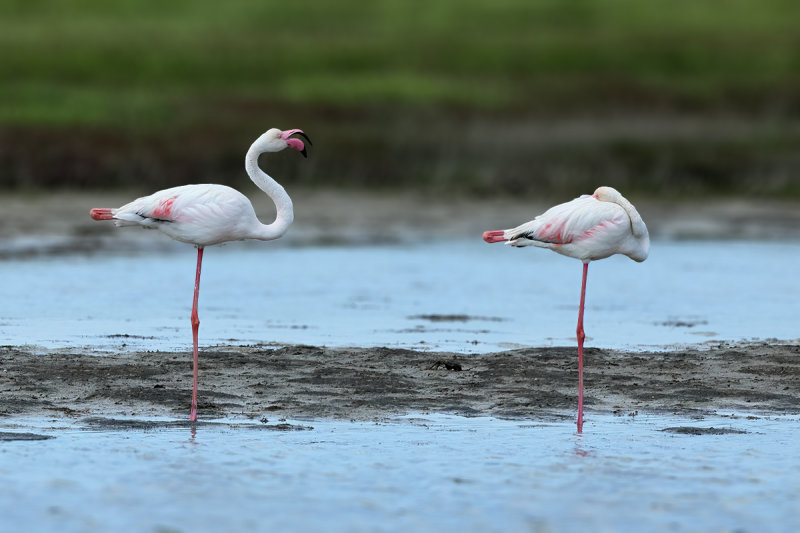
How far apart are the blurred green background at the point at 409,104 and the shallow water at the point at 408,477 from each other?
1949cm

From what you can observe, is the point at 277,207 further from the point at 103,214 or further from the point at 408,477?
the point at 408,477

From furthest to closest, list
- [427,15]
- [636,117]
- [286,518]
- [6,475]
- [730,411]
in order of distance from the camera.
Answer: [427,15], [636,117], [730,411], [6,475], [286,518]

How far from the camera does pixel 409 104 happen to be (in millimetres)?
35219

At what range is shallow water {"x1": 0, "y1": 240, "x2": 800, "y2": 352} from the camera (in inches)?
473

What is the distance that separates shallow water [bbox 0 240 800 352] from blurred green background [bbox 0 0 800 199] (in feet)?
27.3

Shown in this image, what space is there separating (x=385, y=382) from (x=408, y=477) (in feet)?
7.98

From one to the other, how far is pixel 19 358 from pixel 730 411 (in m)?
5.09

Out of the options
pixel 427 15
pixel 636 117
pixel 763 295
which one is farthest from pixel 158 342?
pixel 427 15

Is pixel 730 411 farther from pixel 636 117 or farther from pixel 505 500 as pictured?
pixel 636 117

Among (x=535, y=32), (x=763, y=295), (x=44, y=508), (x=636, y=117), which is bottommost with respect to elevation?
(x=44, y=508)

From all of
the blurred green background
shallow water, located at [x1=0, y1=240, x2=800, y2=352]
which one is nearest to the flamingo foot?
shallow water, located at [x1=0, y1=240, x2=800, y2=352]

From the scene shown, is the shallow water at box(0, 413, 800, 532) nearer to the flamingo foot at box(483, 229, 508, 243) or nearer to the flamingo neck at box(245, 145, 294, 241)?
the flamingo foot at box(483, 229, 508, 243)

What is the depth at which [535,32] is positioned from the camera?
173 feet

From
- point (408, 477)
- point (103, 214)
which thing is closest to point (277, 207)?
point (103, 214)
